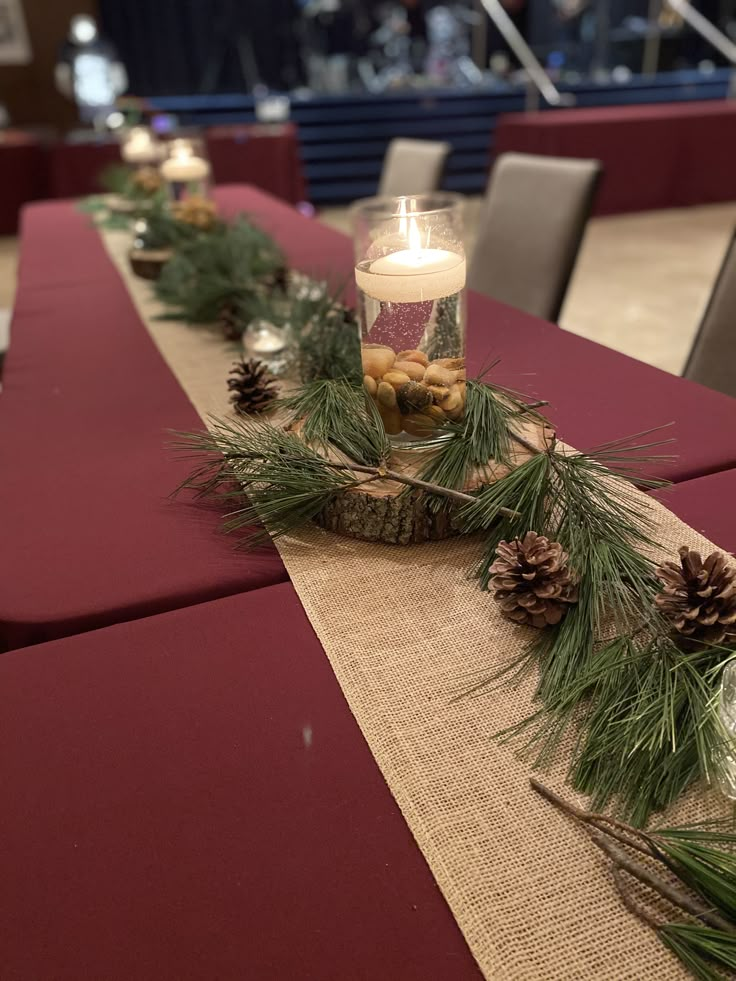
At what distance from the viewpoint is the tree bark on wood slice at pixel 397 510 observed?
582mm

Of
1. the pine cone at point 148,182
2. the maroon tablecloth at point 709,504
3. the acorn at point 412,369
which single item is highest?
the acorn at point 412,369

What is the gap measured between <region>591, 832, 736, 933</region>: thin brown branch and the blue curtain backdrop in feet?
27.3

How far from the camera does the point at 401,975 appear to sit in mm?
333

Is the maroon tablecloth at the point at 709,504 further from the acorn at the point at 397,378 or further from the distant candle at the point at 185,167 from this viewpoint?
the distant candle at the point at 185,167

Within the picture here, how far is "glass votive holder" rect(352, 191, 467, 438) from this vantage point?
0.60 metres

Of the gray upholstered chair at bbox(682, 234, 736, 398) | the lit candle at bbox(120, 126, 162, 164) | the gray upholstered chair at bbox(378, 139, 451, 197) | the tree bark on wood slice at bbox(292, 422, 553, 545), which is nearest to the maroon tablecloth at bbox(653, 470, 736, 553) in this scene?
the tree bark on wood slice at bbox(292, 422, 553, 545)

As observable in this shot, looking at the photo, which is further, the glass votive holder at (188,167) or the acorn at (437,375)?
the glass votive holder at (188,167)

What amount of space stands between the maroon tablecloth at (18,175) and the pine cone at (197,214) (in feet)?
11.5

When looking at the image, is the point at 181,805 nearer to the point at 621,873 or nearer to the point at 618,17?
the point at 621,873

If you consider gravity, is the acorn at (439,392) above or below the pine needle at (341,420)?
above

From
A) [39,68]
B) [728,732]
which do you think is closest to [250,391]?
[728,732]

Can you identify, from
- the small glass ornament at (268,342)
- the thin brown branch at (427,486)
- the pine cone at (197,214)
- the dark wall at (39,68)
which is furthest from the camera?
the dark wall at (39,68)

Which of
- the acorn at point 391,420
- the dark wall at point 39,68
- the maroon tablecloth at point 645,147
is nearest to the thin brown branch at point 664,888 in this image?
the acorn at point 391,420

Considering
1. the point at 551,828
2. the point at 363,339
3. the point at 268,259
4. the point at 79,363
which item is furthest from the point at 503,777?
the point at 268,259
